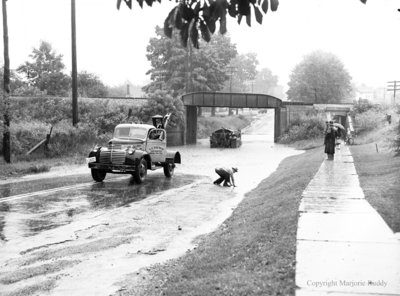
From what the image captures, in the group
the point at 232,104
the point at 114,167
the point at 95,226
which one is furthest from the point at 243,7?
the point at 232,104

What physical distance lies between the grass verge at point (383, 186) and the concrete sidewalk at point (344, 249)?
8.6 inches

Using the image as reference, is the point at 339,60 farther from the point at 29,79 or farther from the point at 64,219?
the point at 64,219

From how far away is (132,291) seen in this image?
21.6ft

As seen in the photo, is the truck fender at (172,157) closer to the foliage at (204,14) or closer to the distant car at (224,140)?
the foliage at (204,14)

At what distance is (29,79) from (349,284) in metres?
66.8

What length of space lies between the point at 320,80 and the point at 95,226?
84.8 meters

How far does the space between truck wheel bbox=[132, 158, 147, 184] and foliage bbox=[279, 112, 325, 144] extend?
40254 millimetres

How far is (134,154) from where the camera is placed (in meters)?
20.0

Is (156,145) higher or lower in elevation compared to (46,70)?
lower

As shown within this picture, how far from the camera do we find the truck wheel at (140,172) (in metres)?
20.0

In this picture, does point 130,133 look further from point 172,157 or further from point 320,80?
point 320,80

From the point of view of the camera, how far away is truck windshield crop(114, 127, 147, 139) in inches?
851

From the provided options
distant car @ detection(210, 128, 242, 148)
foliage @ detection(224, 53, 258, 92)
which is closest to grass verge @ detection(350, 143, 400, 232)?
distant car @ detection(210, 128, 242, 148)

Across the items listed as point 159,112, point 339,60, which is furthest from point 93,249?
point 339,60
